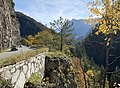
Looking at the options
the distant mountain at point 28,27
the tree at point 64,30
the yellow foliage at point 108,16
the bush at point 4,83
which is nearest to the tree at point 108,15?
the yellow foliage at point 108,16

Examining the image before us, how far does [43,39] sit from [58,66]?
28682mm

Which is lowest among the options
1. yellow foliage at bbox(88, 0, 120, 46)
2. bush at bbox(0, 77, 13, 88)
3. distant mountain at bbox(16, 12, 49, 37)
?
bush at bbox(0, 77, 13, 88)

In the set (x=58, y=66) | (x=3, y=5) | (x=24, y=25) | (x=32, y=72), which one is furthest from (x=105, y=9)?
(x=24, y=25)

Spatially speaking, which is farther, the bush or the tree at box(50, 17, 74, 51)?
the tree at box(50, 17, 74, 51)

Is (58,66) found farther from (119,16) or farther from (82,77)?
(82,77)

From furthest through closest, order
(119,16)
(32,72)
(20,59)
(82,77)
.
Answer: (82,77), (32,72), (20,59), (119,16)

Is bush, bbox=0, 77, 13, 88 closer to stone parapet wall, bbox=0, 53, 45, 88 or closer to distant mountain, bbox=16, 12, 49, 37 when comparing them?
stone parapet wall, bbox=0, 53, 45, 88

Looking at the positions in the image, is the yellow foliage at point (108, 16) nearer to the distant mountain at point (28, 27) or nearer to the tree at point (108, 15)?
the tree at point (108, 15)

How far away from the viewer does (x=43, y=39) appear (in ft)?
172

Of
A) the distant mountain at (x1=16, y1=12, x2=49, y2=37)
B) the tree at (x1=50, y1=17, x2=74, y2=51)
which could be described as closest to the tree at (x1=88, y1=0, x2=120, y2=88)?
the tree at (x1=50, y1=17, x2=74, y2=51)

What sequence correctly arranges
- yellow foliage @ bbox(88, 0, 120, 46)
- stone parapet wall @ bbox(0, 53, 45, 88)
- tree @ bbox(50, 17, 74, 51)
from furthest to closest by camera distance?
tree @ bbox(50, 17, 74, 51), stone parapet wall @ bbox(0, 53, 45, 88), yellow foliage @ bbox(88, 0, 120, 46)

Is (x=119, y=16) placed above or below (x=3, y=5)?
below

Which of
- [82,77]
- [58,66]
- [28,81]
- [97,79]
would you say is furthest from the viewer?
[97,79]

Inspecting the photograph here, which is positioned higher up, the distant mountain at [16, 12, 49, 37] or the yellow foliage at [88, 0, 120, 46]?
the distant mountain at [16, 12, 49, 37]
